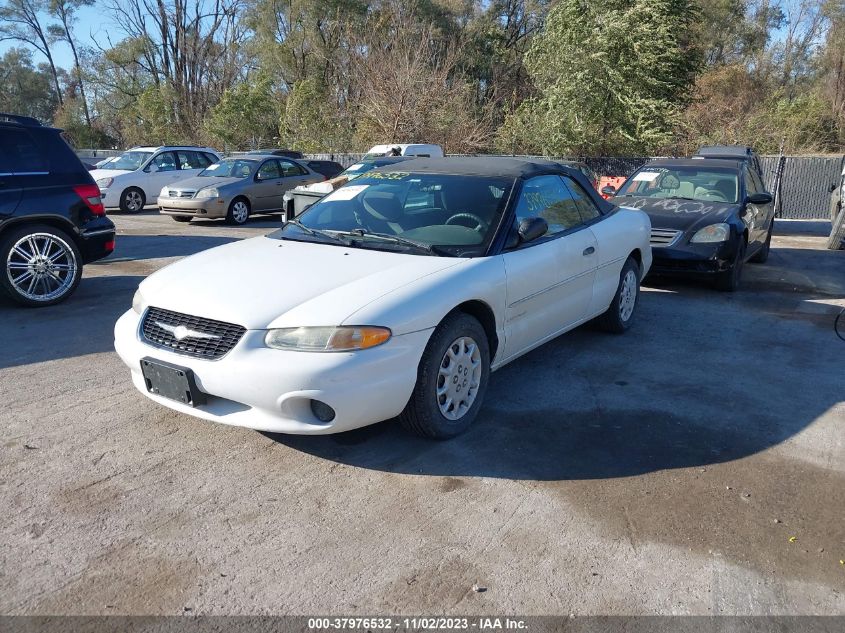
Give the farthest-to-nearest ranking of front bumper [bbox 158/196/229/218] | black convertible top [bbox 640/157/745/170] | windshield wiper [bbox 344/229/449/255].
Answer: front bumper [bbox 158/196/229/218] → black convertible top [bbox 640/157/745/170] → windshield wiper [bbox 344/229/449/255]

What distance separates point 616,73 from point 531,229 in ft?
62.2

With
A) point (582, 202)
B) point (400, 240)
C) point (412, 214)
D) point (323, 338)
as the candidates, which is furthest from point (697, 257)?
point (323, 338)

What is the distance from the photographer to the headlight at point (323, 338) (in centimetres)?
350

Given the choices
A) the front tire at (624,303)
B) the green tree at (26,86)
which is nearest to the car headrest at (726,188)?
the front tire at (624,303)

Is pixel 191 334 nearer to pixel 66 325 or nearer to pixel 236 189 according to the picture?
pixel 66 325

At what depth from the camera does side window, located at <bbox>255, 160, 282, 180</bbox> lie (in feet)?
50.9

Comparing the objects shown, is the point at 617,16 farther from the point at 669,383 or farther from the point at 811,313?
the point at 669,383

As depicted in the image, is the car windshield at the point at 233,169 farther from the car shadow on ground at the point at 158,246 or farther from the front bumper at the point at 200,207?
the car shadow on ground at the point at 158,246

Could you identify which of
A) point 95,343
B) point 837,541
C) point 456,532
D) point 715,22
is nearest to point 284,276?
point 456,532

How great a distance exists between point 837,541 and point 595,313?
2824 millimetres

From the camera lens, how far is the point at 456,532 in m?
3.24

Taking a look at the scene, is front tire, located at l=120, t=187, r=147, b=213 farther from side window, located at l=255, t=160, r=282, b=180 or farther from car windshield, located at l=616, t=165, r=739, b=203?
car windshield, located at l=616, t=165, r=739, b=203

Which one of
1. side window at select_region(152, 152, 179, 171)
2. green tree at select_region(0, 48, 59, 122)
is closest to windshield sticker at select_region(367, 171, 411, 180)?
side window at select_region(152, 152, 179, 171)

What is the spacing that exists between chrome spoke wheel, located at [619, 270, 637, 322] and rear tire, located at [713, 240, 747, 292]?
7.40ft
